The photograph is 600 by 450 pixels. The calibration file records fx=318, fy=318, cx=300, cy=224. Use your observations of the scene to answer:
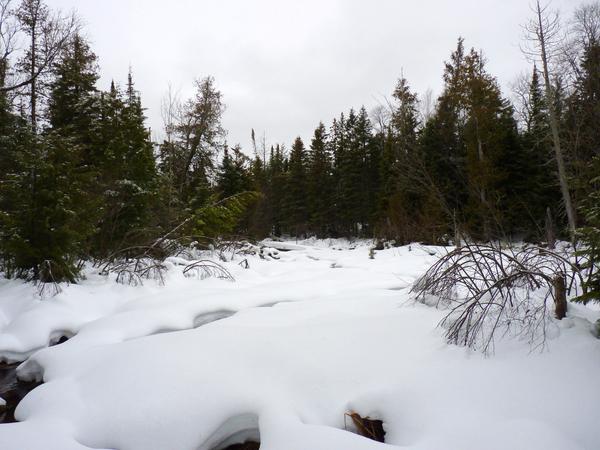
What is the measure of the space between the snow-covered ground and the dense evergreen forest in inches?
42.8

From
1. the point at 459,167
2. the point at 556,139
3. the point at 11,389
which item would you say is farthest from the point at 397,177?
the point at 11,389

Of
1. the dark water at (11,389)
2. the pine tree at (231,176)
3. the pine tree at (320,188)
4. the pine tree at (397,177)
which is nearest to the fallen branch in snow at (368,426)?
the dark water at (11,389)

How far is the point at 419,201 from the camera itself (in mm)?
19078

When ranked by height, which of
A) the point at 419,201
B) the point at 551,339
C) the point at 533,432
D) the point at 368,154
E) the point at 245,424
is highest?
the point at 368,154

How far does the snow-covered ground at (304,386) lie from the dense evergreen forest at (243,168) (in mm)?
1087

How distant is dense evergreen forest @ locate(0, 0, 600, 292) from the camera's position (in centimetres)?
525

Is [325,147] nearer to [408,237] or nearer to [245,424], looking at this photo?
[408,237]

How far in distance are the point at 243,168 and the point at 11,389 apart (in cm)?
2273

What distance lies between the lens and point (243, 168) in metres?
25.0

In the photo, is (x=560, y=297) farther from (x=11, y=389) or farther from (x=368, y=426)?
(x=11, y=389)

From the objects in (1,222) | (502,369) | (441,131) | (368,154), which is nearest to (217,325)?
(502,369)

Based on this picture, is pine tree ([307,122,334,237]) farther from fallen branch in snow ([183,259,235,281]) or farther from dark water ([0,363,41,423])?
dark water ([0,363,41,423])

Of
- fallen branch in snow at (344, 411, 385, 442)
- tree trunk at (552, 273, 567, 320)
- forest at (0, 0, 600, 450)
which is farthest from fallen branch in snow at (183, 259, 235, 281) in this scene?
tree trunk at (552, 273, 567, 320)

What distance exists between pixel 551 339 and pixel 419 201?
697 inches
